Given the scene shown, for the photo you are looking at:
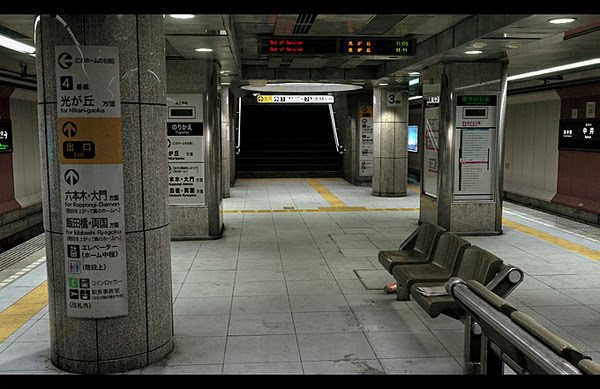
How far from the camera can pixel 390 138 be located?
1426 centimetres

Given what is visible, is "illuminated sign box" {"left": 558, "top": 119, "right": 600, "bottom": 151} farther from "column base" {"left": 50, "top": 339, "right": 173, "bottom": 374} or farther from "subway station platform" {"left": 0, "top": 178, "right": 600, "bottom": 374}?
"column base" {"left": 50, "top": 339, "right": 173, "bottom": 374}

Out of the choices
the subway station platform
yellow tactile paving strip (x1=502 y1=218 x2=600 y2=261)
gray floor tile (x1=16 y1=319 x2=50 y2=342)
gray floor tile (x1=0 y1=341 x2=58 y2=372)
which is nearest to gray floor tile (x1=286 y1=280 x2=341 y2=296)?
the subway station platform

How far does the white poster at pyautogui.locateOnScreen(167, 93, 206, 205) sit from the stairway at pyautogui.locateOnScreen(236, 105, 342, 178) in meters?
11.9

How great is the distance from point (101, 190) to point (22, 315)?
212 cm

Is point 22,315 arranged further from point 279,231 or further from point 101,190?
point 279,231

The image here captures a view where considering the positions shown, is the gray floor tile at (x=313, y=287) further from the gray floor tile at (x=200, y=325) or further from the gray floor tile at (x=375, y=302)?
the gray floor tile at (x=200, y=325)

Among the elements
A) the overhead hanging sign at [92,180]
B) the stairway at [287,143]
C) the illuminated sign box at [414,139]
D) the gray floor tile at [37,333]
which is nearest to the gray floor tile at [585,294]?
the overhead hanging sign at [92,180]

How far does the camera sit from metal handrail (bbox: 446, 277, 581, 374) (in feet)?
7.80

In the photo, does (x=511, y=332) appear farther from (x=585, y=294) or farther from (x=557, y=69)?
(x=557, y=69)

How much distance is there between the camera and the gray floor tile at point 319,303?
526 cm

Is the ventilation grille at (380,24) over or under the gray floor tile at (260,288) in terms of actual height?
over

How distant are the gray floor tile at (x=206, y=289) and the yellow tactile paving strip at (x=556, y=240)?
473 cm

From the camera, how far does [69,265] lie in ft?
12.5

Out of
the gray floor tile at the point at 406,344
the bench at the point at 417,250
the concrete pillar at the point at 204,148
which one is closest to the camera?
the gray floor tile at the point at 406,344
